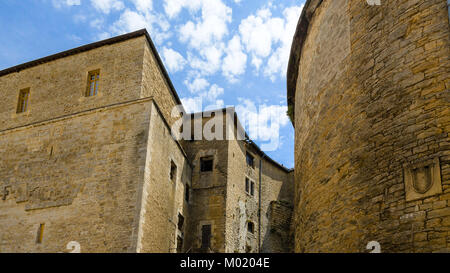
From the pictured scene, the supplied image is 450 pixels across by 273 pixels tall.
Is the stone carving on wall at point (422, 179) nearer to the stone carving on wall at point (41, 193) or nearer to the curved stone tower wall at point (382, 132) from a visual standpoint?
the curved stone tower wall at point (382, 132)

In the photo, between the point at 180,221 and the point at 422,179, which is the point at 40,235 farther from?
the point at 422,179

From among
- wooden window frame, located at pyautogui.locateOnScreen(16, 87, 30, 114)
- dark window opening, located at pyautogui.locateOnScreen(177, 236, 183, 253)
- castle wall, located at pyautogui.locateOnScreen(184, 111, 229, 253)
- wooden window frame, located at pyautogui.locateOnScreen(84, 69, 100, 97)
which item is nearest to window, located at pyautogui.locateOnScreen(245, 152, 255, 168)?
castle wall, located at pyautogui.locateOnScreen(184, 111, 229, 253)

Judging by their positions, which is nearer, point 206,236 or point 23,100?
point 23,100

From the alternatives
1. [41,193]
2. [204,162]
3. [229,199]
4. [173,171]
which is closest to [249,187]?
[229,199]

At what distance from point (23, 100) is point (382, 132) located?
623 inches

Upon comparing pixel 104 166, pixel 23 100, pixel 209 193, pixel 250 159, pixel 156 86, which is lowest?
pixel 104 166

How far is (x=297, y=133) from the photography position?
14.0 meters

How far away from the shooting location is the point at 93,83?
18.9 m

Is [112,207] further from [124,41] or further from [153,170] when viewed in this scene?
[124,41]

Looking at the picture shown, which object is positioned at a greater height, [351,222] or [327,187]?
[327,187]

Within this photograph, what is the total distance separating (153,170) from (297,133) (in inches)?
191

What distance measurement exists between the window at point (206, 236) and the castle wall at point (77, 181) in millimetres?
7150

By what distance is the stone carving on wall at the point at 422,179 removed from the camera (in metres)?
7.20
